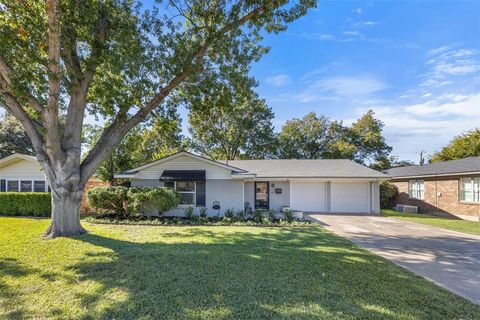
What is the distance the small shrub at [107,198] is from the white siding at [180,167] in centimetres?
207

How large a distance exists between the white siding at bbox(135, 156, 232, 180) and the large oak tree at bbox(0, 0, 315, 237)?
6.15 metres

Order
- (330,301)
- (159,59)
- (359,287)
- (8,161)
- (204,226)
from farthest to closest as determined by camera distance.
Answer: (8,161)
(204,226)
(159,59)
(359,287)
(330,301)

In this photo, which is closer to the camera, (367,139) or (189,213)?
(189,213)

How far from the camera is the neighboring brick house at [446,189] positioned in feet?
57.8

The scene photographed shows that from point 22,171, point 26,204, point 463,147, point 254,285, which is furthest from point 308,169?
point 463,147

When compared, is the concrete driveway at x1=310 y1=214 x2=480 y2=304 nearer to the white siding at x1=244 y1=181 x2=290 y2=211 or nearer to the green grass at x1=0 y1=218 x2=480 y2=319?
the green grass at x1=0 y1=218 x2=480 y2=319

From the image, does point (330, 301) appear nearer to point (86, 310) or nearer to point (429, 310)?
point (429, 310)

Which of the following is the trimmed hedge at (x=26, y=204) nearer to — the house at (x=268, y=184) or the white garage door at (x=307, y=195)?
the house at (x=268, y=184)

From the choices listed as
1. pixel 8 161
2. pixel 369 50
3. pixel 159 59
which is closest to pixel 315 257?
pixel 159 59

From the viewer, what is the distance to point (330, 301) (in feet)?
14.6

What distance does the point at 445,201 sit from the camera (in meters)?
19.9

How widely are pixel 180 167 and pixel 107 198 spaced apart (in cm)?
445

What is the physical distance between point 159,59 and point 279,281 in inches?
342

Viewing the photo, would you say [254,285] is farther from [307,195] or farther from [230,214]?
[307,195]
